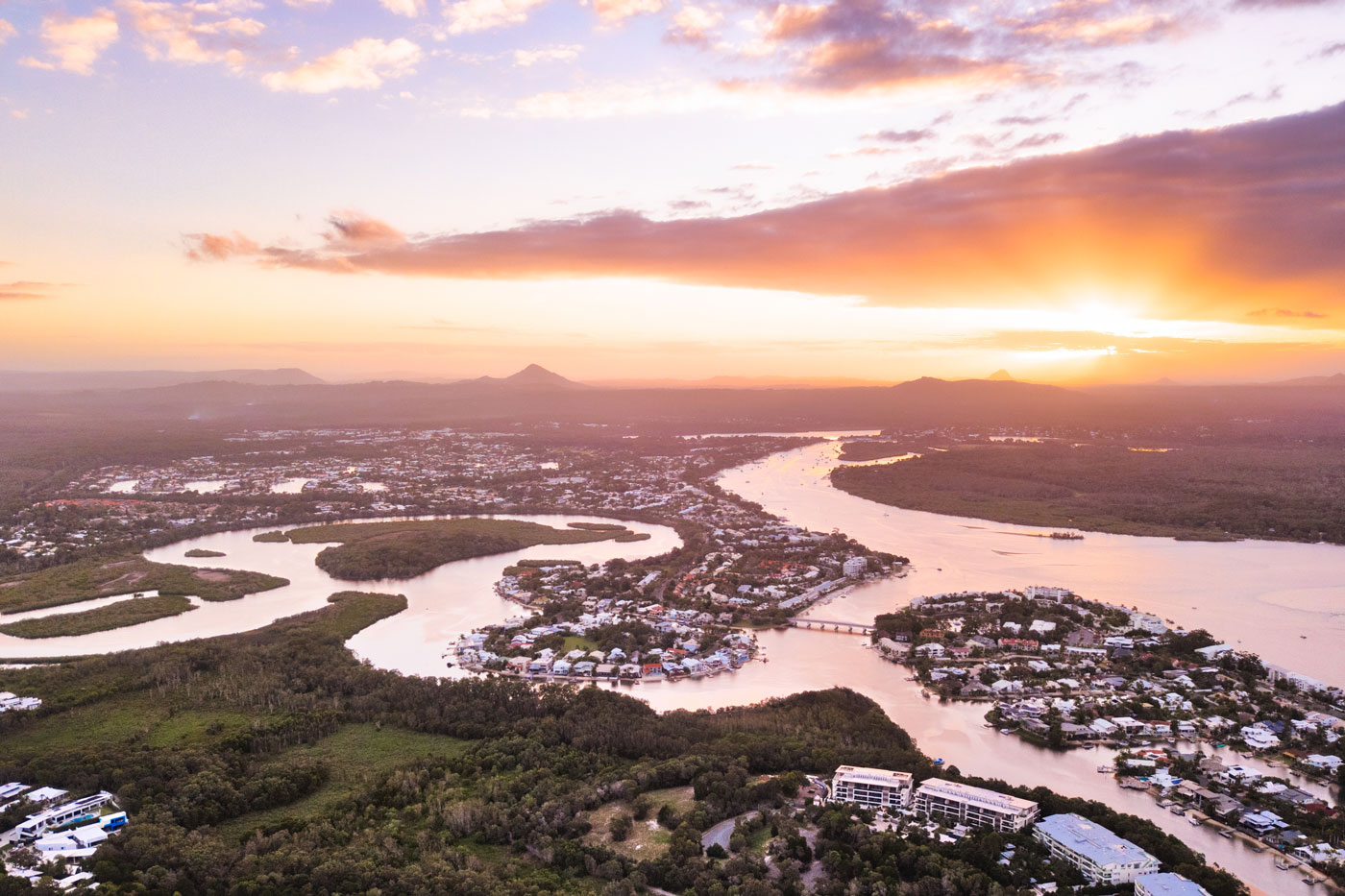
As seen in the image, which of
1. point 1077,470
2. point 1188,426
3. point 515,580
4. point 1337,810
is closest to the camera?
point 1337,810

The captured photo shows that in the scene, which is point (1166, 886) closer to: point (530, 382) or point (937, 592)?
point (937, 592)

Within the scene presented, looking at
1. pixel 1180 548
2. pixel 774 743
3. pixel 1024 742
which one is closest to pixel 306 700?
pixel 774 743

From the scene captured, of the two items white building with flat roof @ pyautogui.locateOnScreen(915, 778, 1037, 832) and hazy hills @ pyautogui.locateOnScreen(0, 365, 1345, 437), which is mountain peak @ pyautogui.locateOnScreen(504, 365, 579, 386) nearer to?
hazy hills @ pyautogui.locateOnScreen(0, 365, 1345, 437)

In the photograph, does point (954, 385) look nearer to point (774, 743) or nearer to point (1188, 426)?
point (1188, 426)

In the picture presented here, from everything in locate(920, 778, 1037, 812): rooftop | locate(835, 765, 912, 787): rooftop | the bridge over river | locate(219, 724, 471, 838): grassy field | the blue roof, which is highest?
locate(835, 765, 912, 787): rooftop

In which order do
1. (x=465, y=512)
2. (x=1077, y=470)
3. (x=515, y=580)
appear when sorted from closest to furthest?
(x=515, y=580), (x=465, y=512), (x=1077, y=470)

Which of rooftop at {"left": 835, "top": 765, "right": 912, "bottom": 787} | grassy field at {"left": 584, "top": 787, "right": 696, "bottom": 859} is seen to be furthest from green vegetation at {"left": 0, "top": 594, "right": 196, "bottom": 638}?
rooftop at {"left": 835, "top": 765, "right": 912, "bottom": 787}
